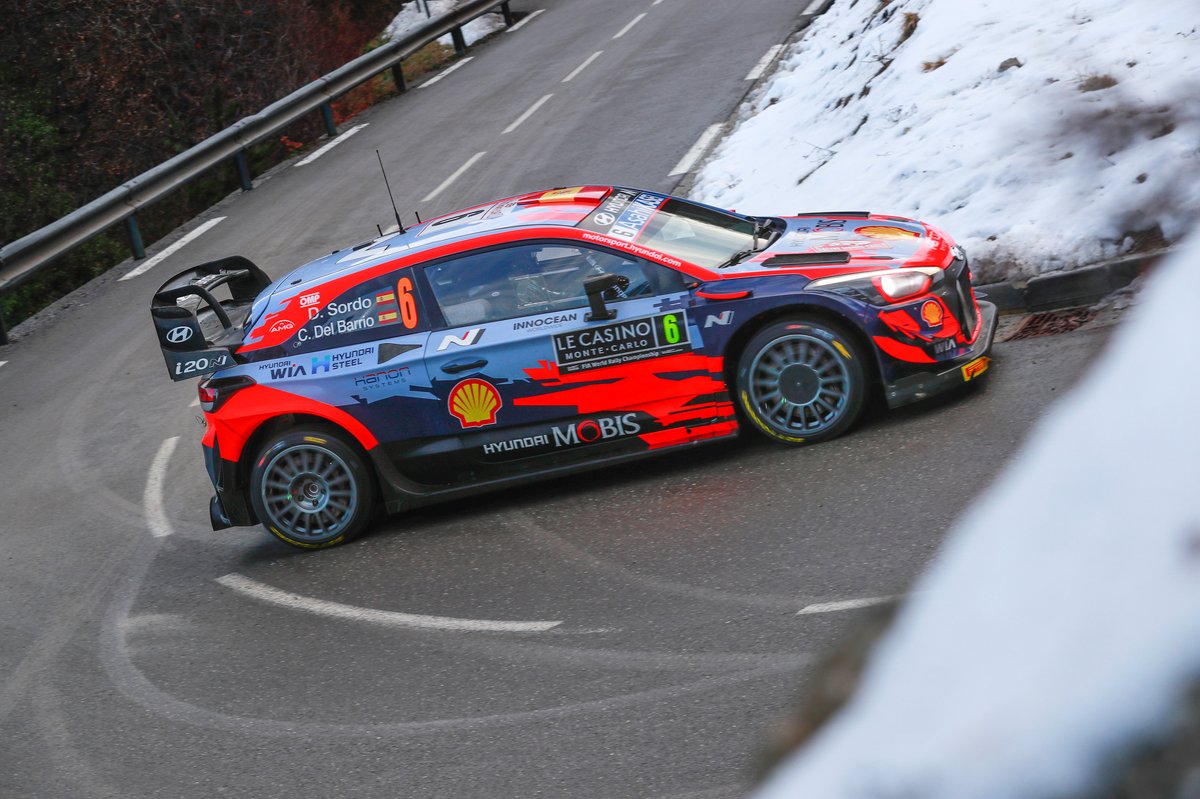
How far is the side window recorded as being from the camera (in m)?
8.02

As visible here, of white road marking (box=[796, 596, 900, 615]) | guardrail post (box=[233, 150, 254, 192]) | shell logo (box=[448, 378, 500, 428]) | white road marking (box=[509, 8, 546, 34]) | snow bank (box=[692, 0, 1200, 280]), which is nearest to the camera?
white road marking (box=[796, 596, 900, 615])

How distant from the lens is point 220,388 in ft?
27.9

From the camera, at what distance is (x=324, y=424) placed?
8.37 meters

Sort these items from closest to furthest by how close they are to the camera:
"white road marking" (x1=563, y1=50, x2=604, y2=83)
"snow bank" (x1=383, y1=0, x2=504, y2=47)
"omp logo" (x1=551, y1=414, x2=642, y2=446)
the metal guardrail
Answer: "omp logo" (x1=551, y1=414, x2=642, y2=446)
the metal guardrail
"white road marking" (x1=563, y1=50, x2=604, y2=83)
"snow bank" (x1=383, y1=0, x2=504, y2=47)

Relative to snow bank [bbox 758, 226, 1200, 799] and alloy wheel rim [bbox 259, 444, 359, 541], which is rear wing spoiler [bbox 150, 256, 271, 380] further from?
snow bank [bbox 758, 226, 1200, 799]

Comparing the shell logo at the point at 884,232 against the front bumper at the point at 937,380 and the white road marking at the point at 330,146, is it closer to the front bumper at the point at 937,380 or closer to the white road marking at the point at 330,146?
the front bumper at the point at 937,380

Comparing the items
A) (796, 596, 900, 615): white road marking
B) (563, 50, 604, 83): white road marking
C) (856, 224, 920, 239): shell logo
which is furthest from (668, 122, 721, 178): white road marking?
(796, 596, 900, 615): white road marking

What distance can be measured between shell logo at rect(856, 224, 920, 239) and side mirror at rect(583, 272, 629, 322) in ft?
5.03

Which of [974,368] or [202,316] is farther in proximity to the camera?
[202,316]

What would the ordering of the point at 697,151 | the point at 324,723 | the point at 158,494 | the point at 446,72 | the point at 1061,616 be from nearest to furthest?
1. the point at 1061,616
2. the point at 324,723
3. the point at 158,494
4. the point at 697,151
5. the point at 446,72

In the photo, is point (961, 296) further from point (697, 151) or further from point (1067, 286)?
point (697, 151)

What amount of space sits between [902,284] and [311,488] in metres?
3.77

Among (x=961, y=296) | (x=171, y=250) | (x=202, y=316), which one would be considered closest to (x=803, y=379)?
(x=961, y=296)

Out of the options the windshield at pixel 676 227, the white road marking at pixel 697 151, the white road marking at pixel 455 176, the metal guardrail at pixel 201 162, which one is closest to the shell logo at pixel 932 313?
the windshield at pixel 676 227
